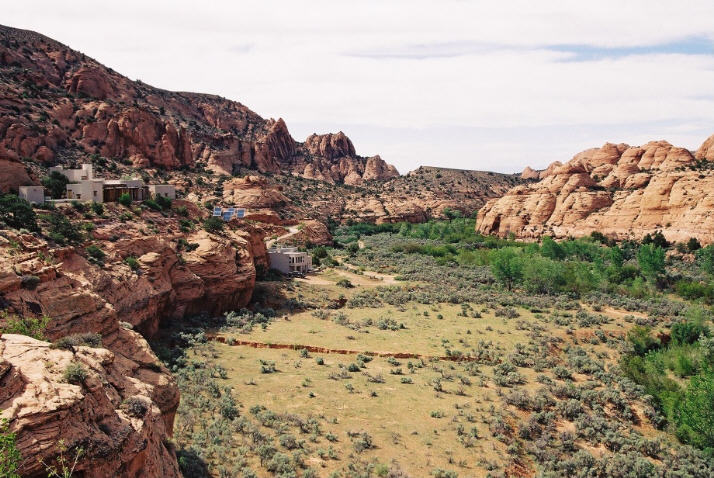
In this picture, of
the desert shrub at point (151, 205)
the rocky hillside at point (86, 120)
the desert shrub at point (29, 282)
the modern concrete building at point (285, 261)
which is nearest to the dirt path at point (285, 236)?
the modern concrete building at point (285, 261)

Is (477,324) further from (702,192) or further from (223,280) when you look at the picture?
(702,192)

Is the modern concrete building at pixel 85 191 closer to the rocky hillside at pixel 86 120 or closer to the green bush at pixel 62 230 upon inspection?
the rocky hillside at pixel 86 120

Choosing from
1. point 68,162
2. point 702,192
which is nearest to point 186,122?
point 68,162

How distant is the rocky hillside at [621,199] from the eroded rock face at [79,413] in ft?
280

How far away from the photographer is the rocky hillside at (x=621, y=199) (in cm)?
8006

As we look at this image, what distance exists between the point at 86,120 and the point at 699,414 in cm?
8310

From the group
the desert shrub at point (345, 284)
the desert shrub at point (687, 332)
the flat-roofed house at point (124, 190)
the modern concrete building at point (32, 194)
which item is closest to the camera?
the modern concrete building at point (32, 194)

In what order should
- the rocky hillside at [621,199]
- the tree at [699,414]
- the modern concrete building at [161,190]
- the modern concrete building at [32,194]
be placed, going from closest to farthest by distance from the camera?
the tree at [699,414], the modern concrete building at [32,194], the modern concrete building at [161,190], the rocky hillside at [621,199]

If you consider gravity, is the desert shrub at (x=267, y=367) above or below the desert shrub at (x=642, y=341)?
below

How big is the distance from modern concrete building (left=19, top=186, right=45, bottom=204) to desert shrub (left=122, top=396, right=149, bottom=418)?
2536 centimetres

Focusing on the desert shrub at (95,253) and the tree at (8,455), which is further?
the desert shrub at (95,253)

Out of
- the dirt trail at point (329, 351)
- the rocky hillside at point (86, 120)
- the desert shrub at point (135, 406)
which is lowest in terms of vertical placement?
the dirt trail at point (329, 351)

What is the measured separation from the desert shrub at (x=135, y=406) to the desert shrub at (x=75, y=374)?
1583 mm

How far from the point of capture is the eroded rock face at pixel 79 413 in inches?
342
